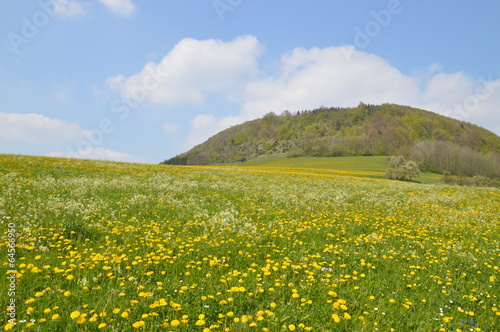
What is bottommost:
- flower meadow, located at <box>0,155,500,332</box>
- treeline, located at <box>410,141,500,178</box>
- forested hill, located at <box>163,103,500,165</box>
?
flower meadow, located at <box>0,155,500,332</box>

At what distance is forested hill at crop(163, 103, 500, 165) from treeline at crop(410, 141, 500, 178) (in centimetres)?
1178

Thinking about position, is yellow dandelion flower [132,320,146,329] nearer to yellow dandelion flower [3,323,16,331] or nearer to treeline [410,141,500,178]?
yellow dandelion flower [3,323,16,331]

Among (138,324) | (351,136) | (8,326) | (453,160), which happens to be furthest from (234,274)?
(351,136)

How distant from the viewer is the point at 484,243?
9.26 metres

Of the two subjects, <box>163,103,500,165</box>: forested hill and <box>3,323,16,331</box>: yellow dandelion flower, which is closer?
<box>3,323,16,331</box>: yellow dandelion flower

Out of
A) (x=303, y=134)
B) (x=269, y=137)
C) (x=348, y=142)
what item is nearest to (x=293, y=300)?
(x=348, y=142)

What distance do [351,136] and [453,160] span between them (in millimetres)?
48786

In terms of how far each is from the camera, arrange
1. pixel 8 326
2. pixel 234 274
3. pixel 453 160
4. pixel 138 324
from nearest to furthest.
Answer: pixel 8 326
pixel 138 324
pixel 234 274
pixel 453 160

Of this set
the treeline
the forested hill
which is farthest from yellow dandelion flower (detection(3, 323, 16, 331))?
the forested hill

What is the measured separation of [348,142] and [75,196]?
132 meters

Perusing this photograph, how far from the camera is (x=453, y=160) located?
9512 centimetres

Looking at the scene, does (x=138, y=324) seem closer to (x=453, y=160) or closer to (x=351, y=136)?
(x=453, y=160)

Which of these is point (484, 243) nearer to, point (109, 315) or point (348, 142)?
point (109, 315)

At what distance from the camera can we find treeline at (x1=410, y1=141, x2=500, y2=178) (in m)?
91.4
